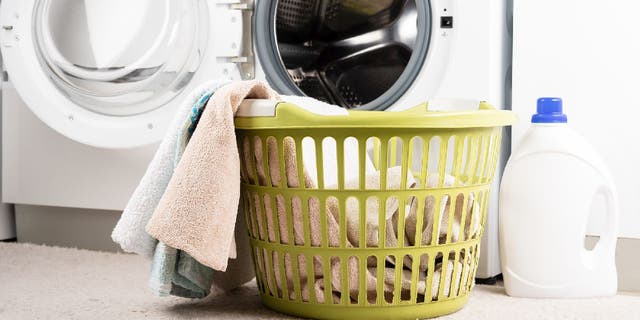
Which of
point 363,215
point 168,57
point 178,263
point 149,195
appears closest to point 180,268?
point 178,263

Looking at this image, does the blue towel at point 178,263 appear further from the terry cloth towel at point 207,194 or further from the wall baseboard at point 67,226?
the wall baseboard at point 67,226

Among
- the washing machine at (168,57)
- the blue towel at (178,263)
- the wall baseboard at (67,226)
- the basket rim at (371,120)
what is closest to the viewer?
the basket rim at (371,120)

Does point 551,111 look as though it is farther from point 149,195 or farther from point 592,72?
point 149,195

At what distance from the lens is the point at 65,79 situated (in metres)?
1.82

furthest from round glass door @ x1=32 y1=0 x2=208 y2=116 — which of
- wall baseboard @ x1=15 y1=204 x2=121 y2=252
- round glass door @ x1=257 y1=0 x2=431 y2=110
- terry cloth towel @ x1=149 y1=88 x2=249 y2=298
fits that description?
terry cloth towel @ x1=149 y1=88 x2=249 y2=298

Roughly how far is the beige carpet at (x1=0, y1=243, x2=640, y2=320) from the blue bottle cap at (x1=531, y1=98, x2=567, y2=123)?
0.32m

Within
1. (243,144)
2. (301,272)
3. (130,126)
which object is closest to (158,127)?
(130,126)

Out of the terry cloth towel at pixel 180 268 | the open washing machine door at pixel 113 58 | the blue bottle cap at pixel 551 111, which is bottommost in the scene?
the terry cloth towel at pixel 180 268

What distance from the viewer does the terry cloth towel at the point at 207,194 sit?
46.7 inches

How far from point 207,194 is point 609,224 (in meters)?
0.73

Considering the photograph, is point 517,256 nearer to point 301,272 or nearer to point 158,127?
point 301,272

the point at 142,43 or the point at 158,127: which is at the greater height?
the point at 142,43

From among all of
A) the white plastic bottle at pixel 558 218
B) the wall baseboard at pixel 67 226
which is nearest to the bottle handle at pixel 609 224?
the white plastic bottle at pixel 558 218

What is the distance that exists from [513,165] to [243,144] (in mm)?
499
